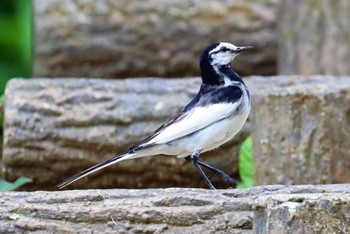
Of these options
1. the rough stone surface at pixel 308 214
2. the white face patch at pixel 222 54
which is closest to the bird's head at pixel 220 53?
the white face patch at pixel 222 54

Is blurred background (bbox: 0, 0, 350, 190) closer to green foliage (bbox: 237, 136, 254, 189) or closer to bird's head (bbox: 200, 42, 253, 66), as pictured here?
green foliage (bbox: 237, 136, 254, 189)

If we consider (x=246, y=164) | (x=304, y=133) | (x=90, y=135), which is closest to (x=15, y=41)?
(x=90, y=135)

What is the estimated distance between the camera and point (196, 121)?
167 inches

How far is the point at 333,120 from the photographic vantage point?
4926 millimetres

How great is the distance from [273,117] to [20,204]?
1.83 metres

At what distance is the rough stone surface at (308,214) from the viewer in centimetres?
295

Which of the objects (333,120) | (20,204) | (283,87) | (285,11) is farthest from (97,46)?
(20,204)

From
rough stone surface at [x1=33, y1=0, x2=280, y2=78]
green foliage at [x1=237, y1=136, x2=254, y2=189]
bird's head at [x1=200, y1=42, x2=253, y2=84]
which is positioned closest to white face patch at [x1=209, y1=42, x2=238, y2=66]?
bird's head at [x1=200, y1=42, x2=253, y2=84]

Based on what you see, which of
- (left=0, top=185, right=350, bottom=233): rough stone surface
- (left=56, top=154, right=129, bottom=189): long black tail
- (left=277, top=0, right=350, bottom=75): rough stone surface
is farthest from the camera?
(left=277, top=0, right=350, bottom=75): rough stone surface

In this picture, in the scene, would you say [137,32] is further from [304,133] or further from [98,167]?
[98,167]

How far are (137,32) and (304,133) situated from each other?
2.74 meters

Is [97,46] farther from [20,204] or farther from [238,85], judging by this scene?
[20,204]

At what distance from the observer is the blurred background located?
501 cm

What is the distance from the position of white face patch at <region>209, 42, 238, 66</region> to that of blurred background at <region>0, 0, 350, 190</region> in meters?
0.59
